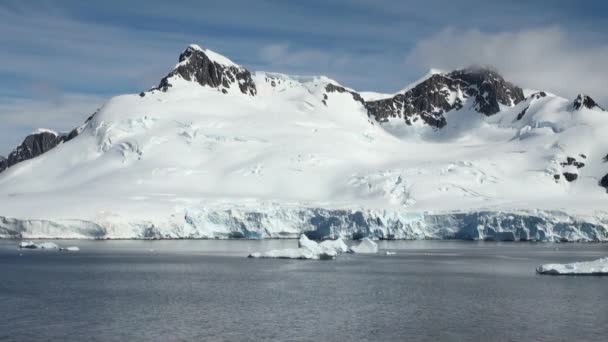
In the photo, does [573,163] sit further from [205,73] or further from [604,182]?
[205,73]

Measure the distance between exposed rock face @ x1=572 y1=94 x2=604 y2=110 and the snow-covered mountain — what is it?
0.27 metres

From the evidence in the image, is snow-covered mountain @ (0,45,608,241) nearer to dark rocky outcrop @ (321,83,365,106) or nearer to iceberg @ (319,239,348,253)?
dark rocky outcrop @ (321,83,365,106)

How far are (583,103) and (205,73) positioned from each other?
7667cm

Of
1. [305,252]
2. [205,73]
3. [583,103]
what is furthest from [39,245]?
[583,103]

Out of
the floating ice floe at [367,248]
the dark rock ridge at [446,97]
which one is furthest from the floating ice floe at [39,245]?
the dark rock ridge at [446,97]

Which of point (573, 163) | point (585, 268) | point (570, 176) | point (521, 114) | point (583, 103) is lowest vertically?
point (585, 268)

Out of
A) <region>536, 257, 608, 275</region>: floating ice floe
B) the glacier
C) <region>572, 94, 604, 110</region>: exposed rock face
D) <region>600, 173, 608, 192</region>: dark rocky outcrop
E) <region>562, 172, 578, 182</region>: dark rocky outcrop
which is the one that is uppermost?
<region>572, 94, 604, 110</region>: exposed rock face

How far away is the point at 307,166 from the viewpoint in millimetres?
130375

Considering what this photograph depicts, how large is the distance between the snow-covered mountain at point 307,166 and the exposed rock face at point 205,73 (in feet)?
1.02

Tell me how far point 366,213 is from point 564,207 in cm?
2614

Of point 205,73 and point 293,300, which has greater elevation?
point 205,73

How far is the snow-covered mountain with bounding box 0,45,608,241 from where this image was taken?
10031 cm

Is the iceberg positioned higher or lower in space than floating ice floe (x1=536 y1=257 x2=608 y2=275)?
higher

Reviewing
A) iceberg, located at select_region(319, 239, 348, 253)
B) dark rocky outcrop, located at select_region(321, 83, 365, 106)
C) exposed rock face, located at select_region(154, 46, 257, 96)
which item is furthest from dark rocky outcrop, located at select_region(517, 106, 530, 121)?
iceberg, located at select_region(319, 239, 348, 253)
